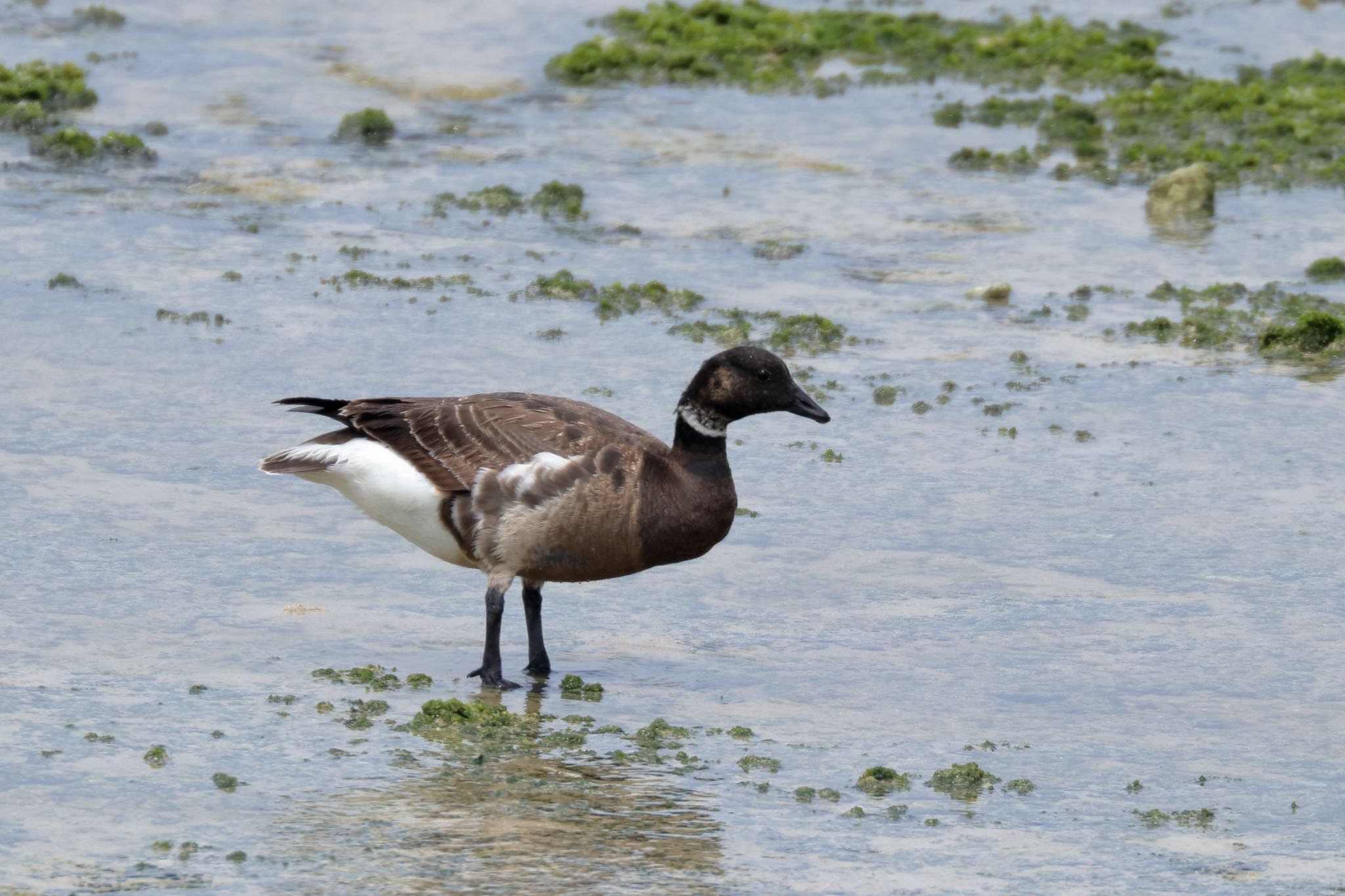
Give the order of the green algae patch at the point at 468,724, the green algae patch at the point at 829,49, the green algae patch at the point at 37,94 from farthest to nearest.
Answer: the green algae patch at the point at 829,49 < the green algae patch at the point at 37,94 < the green algae patch at the point at 468,724

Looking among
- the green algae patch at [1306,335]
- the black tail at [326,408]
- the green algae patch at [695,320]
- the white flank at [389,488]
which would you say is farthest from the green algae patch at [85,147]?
the green algae patch at [1306,335]

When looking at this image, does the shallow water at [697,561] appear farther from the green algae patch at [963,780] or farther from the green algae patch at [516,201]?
the green algae patch at [516,201]

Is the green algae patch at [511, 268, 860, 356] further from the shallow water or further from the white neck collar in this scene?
the white neck collar

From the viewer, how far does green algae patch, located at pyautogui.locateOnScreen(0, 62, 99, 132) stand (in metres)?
17.8

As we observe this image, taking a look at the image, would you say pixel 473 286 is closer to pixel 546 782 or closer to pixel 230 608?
pixel 230 608

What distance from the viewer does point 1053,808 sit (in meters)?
7.04

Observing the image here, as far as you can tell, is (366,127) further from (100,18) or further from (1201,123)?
(1201,123)

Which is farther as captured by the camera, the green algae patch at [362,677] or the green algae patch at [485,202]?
the green algae patch at [485,202]

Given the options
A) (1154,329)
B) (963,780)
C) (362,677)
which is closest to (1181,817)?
(963,780)

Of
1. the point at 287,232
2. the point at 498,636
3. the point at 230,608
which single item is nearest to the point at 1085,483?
the point at 498,636

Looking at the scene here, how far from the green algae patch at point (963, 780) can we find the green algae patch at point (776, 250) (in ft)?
27.4

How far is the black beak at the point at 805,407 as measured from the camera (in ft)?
28.7

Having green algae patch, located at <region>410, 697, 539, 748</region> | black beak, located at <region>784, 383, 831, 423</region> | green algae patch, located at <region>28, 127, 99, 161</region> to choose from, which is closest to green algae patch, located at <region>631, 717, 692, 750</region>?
green algae patch, located at <region>410, 697, 539, 748</region>

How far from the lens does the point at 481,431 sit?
28.1ft
